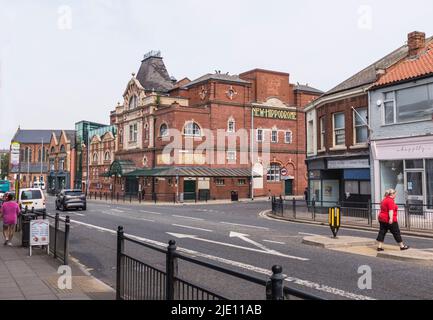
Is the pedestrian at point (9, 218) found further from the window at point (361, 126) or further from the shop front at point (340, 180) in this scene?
the window at point (361, 126)

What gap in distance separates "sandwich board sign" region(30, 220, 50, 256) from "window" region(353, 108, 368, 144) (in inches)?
715

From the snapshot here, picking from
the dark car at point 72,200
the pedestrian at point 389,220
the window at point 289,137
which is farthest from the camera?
the window at point 289,137

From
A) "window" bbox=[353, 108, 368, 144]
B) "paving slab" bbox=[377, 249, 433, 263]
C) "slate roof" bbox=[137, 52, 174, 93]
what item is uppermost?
"slate roof" bbox=[137, 52, 174, 93]

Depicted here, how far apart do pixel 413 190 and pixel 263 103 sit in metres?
36.4

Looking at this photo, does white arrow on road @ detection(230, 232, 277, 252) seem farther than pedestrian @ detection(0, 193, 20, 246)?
No

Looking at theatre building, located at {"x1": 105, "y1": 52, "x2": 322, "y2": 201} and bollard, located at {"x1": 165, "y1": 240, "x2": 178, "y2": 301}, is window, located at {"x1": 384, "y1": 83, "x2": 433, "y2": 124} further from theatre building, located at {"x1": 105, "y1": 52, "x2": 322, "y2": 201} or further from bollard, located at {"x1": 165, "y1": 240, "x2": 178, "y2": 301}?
theatre building, located at {"x1": 105, "y1": 52, "x2": 322, "y2": 201}

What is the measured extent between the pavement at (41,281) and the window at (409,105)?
17.4m

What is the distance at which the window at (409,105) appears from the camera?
2072 centimetres

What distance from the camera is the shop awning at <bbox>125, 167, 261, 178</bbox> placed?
47.9m

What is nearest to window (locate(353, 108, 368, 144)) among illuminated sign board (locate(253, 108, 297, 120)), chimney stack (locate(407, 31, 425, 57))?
chimney stack (locate(407, 31, 425, 57))

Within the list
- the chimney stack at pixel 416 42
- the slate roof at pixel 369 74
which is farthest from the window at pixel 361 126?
the chimney stack at pixel 416 42

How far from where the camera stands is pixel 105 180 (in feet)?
219
